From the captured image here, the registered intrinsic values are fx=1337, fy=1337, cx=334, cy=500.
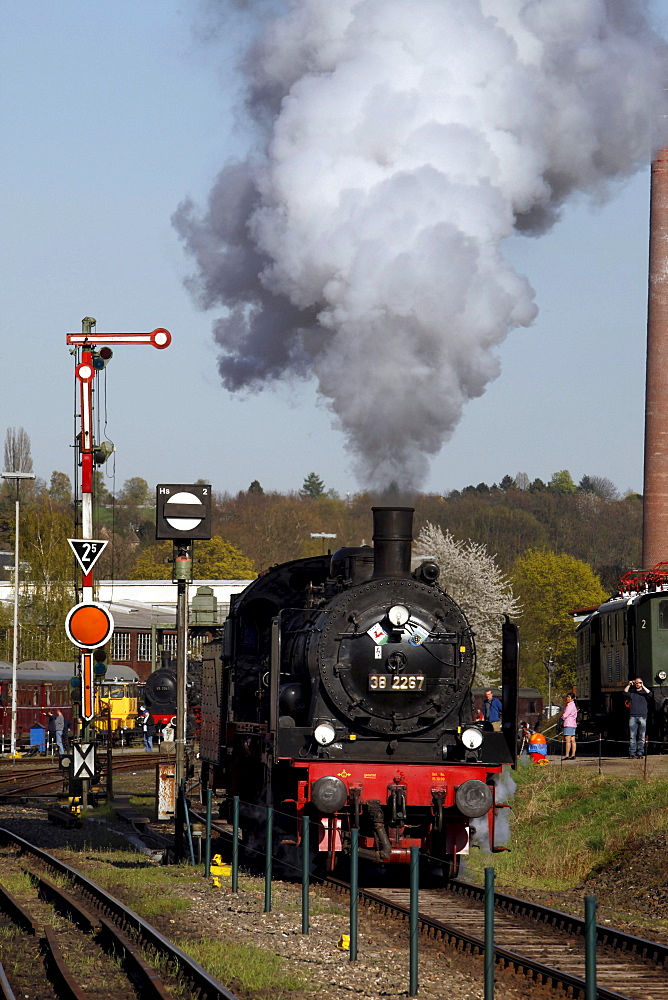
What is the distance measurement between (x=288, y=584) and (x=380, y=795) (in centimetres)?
371

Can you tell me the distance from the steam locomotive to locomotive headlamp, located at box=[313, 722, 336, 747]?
0.04 ft

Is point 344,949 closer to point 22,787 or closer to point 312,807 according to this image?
point 312,807

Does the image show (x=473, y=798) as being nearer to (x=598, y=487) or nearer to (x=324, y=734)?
(x=324, y=734)

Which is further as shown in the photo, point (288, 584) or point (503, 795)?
point (503, 795)

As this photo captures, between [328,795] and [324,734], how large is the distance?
2.07 ft

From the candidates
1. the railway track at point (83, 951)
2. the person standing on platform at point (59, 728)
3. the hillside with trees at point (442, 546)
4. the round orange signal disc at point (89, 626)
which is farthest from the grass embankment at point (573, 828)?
the hillside with trees at point (442, 546)

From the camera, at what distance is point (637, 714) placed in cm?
2280

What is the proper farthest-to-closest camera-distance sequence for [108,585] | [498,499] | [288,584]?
[498,499]
[108,585]
[288,584]

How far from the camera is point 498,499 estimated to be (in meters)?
110

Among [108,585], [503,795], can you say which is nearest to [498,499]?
[108,585]

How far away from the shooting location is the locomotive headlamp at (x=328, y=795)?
523 inches

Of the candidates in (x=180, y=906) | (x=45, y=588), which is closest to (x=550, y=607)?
(x=45, y=588)

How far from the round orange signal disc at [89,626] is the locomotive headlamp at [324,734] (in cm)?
443

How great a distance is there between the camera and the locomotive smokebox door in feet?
52.0
